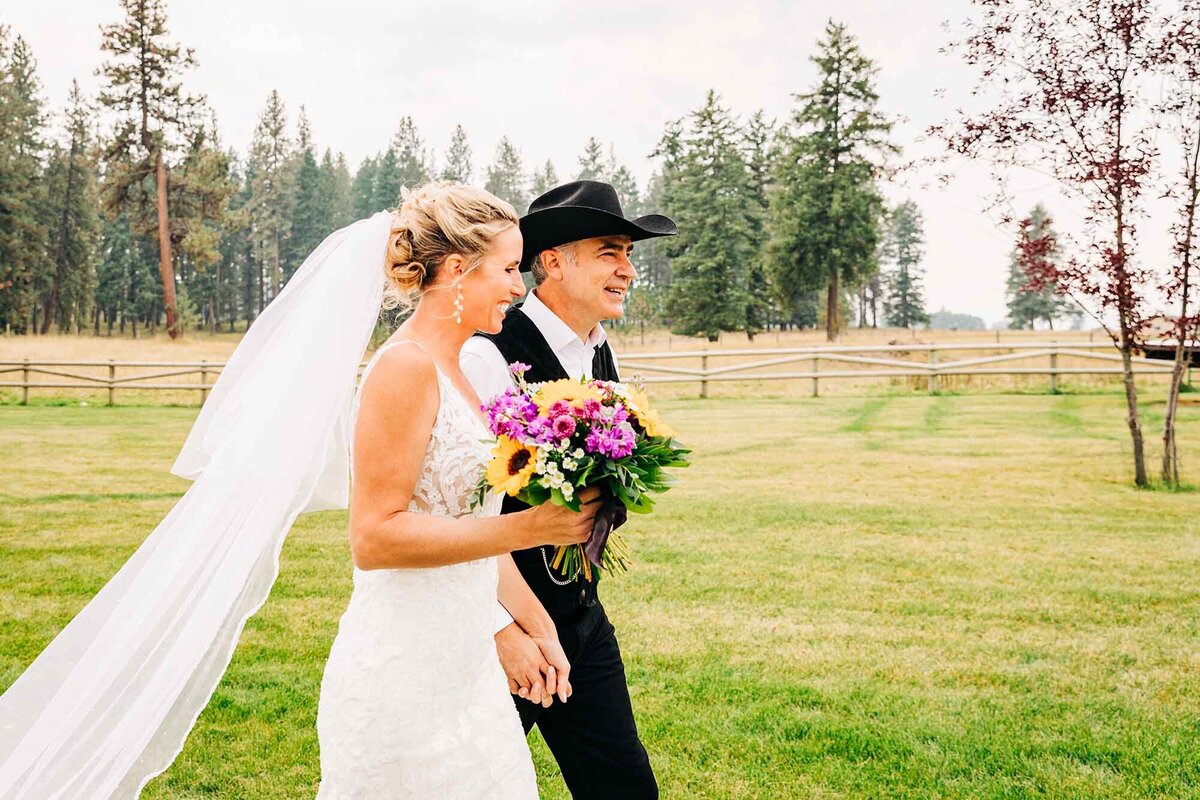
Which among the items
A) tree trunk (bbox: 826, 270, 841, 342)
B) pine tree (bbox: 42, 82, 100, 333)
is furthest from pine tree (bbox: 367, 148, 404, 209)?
tree trunk (bbox: 826, 270, 841, 342)

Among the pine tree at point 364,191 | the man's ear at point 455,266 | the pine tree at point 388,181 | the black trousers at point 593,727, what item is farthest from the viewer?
the pine tree at point 364,191

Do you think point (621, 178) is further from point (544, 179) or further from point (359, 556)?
point (359, 556)

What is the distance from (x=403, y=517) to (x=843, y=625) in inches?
207

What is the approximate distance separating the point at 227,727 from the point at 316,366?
10.5ft

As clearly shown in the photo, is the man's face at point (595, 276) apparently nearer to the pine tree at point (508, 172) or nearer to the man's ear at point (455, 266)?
the man's ear at point (455, 266)

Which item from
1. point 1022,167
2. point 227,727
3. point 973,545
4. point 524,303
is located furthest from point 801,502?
point 524,303

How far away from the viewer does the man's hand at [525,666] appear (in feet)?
9.68

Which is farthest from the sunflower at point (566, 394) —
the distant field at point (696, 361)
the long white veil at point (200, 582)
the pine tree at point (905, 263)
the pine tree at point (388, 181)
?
the pine tree at point (905, 263)

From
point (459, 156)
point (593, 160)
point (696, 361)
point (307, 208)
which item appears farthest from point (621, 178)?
point (696, 361)

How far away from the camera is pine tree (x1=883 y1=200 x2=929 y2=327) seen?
376 feet

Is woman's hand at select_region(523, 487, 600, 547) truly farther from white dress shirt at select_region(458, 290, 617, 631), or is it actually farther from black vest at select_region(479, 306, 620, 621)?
black vest at select_region(479, 306, 620, 621)

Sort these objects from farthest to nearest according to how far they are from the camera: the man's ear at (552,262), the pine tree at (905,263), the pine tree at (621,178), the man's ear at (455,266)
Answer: the pine tree at (905,263) → the pine tree at (621,178) → the man's ear at (552,262) → the man's ear at (455,266)

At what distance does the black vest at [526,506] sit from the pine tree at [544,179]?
90347mm

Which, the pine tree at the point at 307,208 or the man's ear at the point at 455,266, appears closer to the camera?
the man's ear at the point at 455,266
